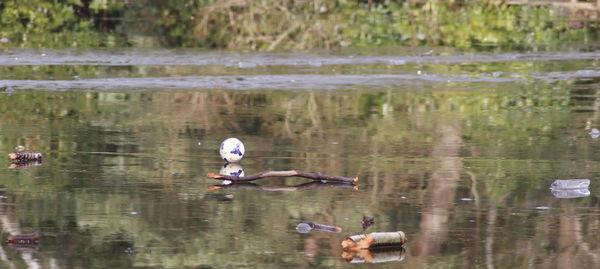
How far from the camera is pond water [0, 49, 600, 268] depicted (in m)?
6.60

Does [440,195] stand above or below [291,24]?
above

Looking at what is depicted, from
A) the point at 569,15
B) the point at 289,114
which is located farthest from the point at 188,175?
the point at 569,15

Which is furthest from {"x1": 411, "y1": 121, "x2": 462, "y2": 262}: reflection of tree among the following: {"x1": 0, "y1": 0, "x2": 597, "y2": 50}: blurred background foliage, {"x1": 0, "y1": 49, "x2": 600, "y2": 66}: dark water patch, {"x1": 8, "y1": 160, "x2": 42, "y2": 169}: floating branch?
{"x1": 0, "y1": 0, "x2": 597, "y2": 50}: blurred background foliage

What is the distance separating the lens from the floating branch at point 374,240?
6.56 metres

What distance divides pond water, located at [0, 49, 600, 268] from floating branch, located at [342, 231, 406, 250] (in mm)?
57

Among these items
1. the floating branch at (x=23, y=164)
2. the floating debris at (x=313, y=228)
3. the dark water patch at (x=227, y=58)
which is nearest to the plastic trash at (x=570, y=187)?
the floating debris at (x=313, y=228)

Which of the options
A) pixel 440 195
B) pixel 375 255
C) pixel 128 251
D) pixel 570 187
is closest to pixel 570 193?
pixel 570 187

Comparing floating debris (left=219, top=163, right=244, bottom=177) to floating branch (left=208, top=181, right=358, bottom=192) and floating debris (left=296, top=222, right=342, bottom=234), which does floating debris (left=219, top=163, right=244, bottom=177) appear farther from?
floating debris (left=296, top=222, right=342, bottom=234)

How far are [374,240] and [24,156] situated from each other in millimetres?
3857

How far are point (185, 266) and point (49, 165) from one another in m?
3.51

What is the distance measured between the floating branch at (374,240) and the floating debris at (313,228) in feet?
1.30

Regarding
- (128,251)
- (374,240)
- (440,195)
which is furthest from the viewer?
(440,195)

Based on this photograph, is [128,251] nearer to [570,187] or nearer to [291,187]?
[291,187]

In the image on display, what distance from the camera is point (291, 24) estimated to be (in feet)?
76.9
